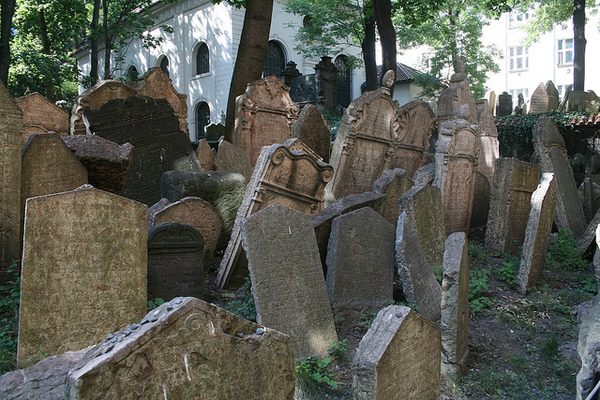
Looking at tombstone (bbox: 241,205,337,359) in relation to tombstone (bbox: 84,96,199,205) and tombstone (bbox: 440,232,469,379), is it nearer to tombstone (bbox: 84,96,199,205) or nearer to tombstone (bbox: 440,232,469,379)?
tombstone (bbox: 440,232,469,379)

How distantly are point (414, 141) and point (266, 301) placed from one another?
19.6 feet

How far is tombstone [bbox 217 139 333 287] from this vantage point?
6.25 metres

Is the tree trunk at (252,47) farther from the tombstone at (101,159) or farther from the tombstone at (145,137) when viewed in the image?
the tombstone at (101,159)

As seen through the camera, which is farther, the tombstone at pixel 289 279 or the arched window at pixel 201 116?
the arched window at pixel 201 116

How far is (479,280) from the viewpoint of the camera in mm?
6488

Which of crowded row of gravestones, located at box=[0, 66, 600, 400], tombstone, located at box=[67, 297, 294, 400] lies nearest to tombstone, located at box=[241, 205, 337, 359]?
crowded row of gravestones, located at box=[0, 66, 600, 400]

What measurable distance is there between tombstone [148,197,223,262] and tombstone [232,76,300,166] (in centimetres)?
379

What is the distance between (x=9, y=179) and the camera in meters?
5.48

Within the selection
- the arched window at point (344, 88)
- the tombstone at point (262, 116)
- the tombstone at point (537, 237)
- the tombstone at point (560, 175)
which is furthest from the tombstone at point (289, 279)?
the arched window at point (344, 88)

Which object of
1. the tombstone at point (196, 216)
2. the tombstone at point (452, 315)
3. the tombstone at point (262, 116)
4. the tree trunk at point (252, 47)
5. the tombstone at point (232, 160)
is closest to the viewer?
the tombstone at point (452, 315)

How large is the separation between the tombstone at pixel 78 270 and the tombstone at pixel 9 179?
62.2 inches

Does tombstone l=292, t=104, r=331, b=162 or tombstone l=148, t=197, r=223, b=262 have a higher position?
tombstone l=292, t=104, r=331, b=162

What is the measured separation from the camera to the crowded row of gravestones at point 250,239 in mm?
2686

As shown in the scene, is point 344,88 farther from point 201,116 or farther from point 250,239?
point 250,239
